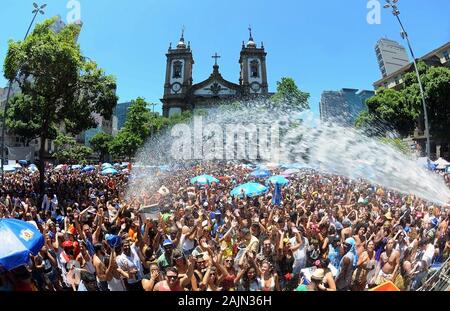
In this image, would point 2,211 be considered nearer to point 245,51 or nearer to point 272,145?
point 272,145

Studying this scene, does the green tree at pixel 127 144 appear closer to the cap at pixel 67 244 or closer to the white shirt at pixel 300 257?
the cap at pixel 67 244

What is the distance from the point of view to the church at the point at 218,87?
294ft

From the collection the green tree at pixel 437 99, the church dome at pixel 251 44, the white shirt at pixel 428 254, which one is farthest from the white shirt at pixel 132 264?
the church dome at pixel 251 44

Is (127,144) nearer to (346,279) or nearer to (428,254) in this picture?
(428,254)

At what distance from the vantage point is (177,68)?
96938 mm

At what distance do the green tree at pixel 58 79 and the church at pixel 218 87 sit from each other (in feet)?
219

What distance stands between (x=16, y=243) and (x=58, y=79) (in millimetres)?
17098

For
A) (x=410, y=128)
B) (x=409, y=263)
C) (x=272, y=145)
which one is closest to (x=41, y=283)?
(x=409, y=263)

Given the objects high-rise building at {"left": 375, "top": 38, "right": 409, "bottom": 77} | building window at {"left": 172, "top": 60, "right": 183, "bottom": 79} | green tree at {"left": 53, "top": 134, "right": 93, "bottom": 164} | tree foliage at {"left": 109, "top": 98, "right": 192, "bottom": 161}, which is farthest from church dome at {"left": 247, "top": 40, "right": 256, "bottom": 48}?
green tree at {"left": 53, "top": 134, "right": 93, "bottom": 164}

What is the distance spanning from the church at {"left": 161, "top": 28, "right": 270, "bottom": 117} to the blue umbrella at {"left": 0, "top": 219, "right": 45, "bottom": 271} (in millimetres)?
84598

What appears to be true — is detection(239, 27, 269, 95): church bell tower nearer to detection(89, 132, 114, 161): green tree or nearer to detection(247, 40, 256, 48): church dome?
detection(247, 40, 256, 48): church dome

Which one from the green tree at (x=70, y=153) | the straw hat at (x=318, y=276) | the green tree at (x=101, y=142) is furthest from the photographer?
the green tree at (x=101, y=142)

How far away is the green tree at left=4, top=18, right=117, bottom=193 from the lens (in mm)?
18984
